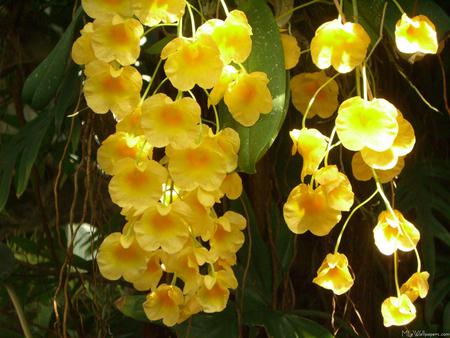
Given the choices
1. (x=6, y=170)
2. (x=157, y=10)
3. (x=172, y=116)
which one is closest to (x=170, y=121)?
(x=172, y=116)

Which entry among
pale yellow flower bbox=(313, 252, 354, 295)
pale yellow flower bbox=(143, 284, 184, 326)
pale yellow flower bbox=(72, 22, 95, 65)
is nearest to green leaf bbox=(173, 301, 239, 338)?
pale yellow flower bbox=(143, 284, 184, 326)

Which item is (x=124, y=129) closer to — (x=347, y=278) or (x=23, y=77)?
(x=347, y=278)

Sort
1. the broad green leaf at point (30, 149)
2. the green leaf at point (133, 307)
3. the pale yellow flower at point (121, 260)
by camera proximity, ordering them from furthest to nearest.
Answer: the broad green leaf at point (30, 149), the green leaf at point (133, 307), the pale yellow flower at point (121, 260)

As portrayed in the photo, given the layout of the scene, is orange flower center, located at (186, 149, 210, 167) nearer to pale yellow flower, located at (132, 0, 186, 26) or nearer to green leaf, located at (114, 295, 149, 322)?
pale yellow flower, located at (132, 0, 186, 26)

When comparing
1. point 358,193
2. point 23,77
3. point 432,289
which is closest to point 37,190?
point 23,77

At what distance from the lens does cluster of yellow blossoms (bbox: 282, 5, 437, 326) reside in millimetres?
616

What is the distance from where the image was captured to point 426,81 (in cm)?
121

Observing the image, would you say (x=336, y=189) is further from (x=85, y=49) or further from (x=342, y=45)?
(x=85, y=49)

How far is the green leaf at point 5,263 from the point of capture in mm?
1172

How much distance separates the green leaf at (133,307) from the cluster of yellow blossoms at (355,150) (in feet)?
1.10

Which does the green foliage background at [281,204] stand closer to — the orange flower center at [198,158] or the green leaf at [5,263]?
the green leaf at [5,263]

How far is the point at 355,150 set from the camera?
24.2 inches

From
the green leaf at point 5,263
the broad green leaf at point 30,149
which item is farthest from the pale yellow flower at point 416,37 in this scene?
the green leaf at point 5,263

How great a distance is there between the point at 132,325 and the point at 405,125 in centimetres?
91
